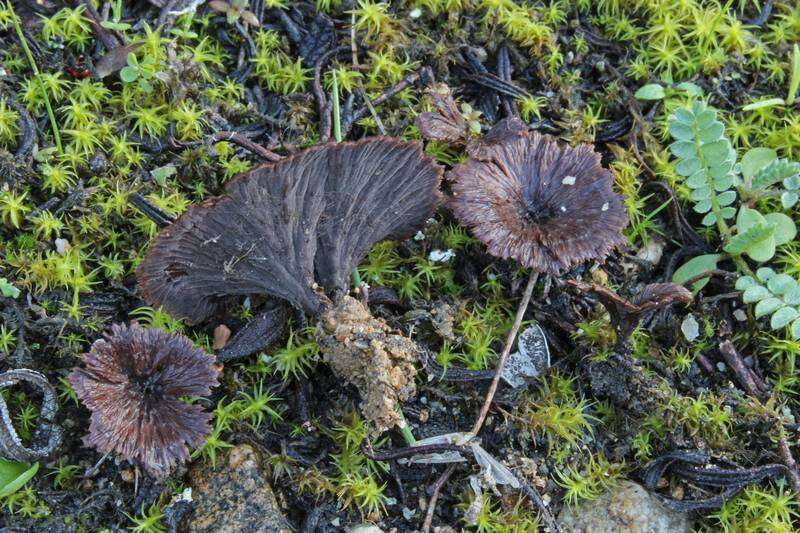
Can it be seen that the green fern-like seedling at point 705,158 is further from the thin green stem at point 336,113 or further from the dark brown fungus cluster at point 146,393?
the dark brown fungus cluster at point 146,393

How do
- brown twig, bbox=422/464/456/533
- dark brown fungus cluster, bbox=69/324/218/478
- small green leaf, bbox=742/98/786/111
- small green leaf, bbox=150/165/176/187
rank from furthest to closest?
small green leaf, bbox=742/98/786/111, small green leaf, bbox=150/165/176/187, brown twig, bbox=422/464/456/533, dark brown fungus cluster, bbox=69/324/218/478

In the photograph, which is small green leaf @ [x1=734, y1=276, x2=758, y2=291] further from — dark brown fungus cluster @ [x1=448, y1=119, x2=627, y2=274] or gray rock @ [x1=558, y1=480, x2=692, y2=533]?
gray rock @ [x1=558, y1=480, x2=692, y2=533]

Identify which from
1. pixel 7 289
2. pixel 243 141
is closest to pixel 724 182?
pixel 243 141

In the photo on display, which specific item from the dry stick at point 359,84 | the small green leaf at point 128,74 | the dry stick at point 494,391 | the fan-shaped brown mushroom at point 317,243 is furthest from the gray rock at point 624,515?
the small green leaf at point 128,74

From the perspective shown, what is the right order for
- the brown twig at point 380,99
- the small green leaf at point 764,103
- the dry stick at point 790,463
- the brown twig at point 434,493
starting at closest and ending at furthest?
the brown twig at point 434,493, the dry stick at point 790,463, the brown twig at point 380,99, the small green leaf at point 764,103

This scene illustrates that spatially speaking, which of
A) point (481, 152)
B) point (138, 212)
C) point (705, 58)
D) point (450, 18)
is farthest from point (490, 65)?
point (138, 212)

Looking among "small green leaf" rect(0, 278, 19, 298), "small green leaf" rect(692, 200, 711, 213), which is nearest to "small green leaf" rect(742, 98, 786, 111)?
"small green leaf" rect(692, 200, 711, 213)
